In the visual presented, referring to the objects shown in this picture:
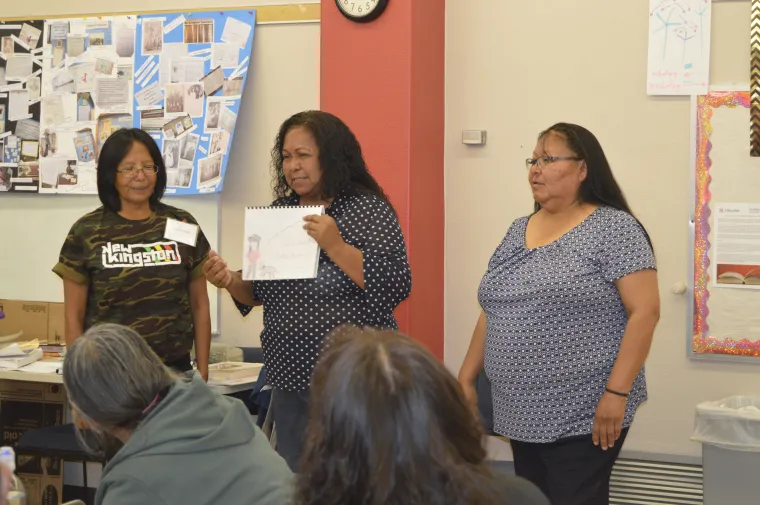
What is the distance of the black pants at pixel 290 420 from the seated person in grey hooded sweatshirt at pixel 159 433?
2.62 feet

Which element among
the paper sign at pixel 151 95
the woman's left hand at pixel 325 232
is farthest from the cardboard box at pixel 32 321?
the woman's left hand at pixel 325 232

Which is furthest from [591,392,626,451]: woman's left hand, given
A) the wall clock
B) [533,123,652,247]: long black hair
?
the wall clock

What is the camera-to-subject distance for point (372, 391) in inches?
42.2

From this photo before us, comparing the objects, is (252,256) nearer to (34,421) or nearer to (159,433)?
(159,433)

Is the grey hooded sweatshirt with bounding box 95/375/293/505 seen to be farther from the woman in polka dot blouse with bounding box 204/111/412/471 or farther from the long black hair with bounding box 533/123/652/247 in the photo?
the long black hair with bounding box 533/123/652/247

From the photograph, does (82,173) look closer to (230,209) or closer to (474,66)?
(230,209)

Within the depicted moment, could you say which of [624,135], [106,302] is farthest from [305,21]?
[106,302]

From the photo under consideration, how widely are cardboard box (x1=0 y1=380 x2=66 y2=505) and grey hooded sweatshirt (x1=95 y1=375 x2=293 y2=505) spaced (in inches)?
116

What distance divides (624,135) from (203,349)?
78.8 inches

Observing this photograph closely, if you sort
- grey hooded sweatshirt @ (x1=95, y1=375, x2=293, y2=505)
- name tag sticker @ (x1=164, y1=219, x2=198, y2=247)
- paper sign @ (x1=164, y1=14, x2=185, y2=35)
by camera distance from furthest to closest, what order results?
paper sign @ (x1=164, y1=14, x2=185, y2=35) < name tag sticker @ (x1=164, y1=219, x2=198, y2=247) < grey hooded sweatshirt @ (x1=95, y1=375, x2=293, y2=505)

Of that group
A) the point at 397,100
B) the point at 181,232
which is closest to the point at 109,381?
the point at 181,232

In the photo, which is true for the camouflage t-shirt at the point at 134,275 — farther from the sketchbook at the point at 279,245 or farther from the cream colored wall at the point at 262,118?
the cream colored wall at the point at 262,118

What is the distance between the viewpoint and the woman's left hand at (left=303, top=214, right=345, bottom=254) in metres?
2.57

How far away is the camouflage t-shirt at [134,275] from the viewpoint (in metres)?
3.07
